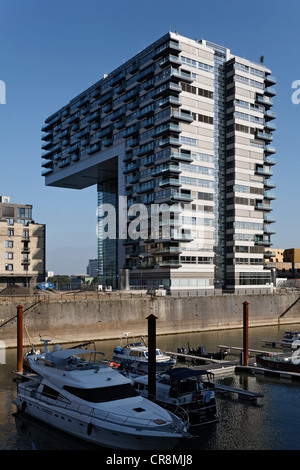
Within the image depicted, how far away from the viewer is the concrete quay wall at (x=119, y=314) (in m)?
57.0

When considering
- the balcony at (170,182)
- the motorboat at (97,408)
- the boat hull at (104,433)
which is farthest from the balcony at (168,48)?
the boat hull at (104,433)

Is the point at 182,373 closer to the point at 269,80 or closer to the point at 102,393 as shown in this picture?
the point at 102,393

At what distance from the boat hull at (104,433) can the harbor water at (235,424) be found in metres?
0.56

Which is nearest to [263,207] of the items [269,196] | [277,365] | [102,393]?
[269,196]

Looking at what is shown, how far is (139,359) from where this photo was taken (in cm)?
4272

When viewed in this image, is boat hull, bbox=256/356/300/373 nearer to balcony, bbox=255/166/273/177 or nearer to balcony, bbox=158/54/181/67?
balcony, bbox=158/54/181/67

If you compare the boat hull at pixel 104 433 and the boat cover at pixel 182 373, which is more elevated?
the boat cover at pixel 182 373

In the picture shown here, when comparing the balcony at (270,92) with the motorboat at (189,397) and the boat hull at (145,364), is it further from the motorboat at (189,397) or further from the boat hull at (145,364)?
the motorboat at (189,397)

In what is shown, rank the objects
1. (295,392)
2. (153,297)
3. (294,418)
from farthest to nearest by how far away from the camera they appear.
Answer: (153,297)
(295,392)
(294,418)

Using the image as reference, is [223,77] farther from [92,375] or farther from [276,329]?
[92,375]

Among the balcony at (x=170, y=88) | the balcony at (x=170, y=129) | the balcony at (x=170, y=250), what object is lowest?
the balcony at (x=170, y=250)

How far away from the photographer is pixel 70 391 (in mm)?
26562
